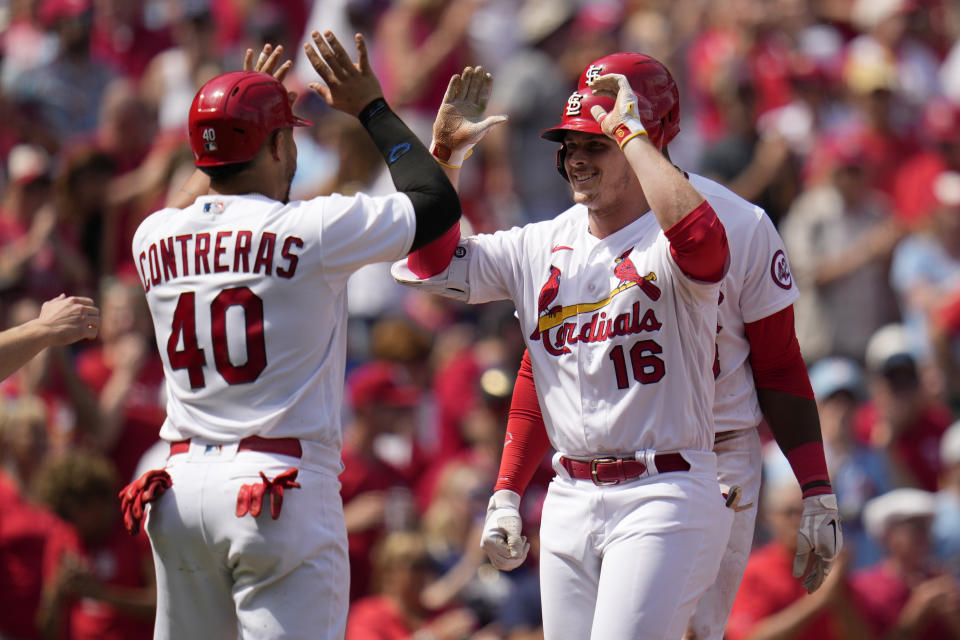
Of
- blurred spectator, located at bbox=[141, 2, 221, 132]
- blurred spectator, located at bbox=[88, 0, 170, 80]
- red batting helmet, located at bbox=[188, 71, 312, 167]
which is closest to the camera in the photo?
red batting helmet, located at bbox=[188, 71, 312, 167]

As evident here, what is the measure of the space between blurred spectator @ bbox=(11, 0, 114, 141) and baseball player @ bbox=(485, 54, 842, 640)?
21.9 ft

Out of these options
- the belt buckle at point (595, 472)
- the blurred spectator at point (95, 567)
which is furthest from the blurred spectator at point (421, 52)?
→ the belt buckle at point (595, 472)

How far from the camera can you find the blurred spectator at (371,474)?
8.08 meters

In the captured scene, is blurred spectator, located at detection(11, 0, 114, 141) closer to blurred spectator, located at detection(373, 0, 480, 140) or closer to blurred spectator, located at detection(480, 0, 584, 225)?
blurred spectator, located at detection(373, 0, 480, 140)

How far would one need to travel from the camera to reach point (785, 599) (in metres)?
7.95

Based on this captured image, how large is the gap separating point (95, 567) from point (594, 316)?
140 inches

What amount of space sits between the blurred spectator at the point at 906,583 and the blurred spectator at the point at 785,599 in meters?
0.23

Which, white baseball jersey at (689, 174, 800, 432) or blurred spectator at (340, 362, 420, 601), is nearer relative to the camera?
white baseball jersey at (689, 174, 800, 432)

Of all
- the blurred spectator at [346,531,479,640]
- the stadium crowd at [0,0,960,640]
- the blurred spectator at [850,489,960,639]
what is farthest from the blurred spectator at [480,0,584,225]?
the blurred spectator at [346,531,479,640]

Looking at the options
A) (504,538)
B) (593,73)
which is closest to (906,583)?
(504,538)

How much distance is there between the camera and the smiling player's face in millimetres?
5125

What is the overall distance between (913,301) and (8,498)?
21.0ft

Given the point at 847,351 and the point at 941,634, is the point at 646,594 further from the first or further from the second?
the point at 847,351

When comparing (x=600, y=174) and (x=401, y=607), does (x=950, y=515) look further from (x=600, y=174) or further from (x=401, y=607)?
(x=600, y=174)
